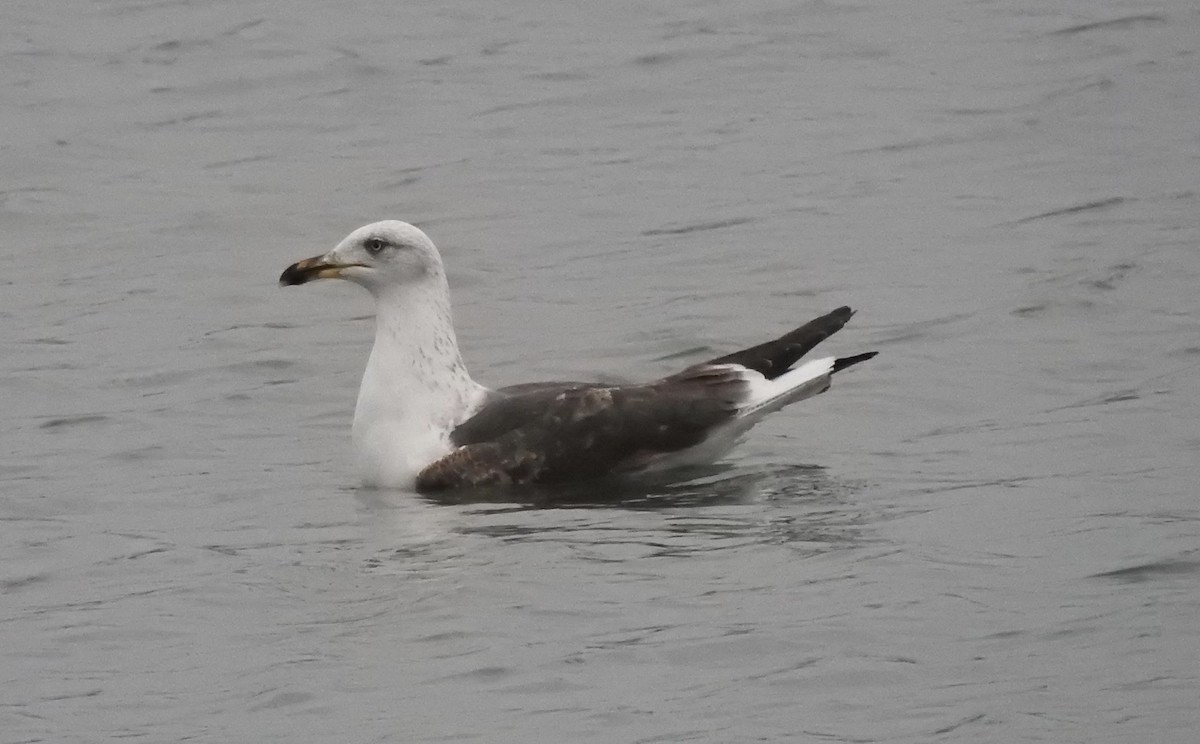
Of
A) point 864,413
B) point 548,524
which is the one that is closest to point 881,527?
point 548,524

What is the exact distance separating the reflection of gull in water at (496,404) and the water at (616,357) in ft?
0.90

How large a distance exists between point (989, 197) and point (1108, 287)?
2584 mm

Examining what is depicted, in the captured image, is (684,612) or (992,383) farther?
(992,383)

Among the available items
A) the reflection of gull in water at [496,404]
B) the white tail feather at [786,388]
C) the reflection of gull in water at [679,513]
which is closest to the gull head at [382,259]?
the reflection of gull in water at [496,404]

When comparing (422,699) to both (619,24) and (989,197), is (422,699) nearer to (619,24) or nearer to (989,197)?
(989,197)

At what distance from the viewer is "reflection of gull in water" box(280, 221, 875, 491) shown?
12.1 metres

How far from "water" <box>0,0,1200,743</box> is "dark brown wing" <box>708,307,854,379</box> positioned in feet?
1.47

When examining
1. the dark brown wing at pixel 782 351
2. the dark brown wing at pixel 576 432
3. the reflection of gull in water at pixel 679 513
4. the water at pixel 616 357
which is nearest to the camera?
the water at pixel 616 357

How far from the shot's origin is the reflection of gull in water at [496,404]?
39.7 ft

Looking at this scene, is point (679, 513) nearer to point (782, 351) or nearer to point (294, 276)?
point (782, 351)

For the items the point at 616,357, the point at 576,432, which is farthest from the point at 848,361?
the point at 616,357

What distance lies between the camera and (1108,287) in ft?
50.6

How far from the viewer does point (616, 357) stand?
14.8 meters

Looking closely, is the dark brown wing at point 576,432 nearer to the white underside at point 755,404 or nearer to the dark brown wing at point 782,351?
the white underside at point 755,404
